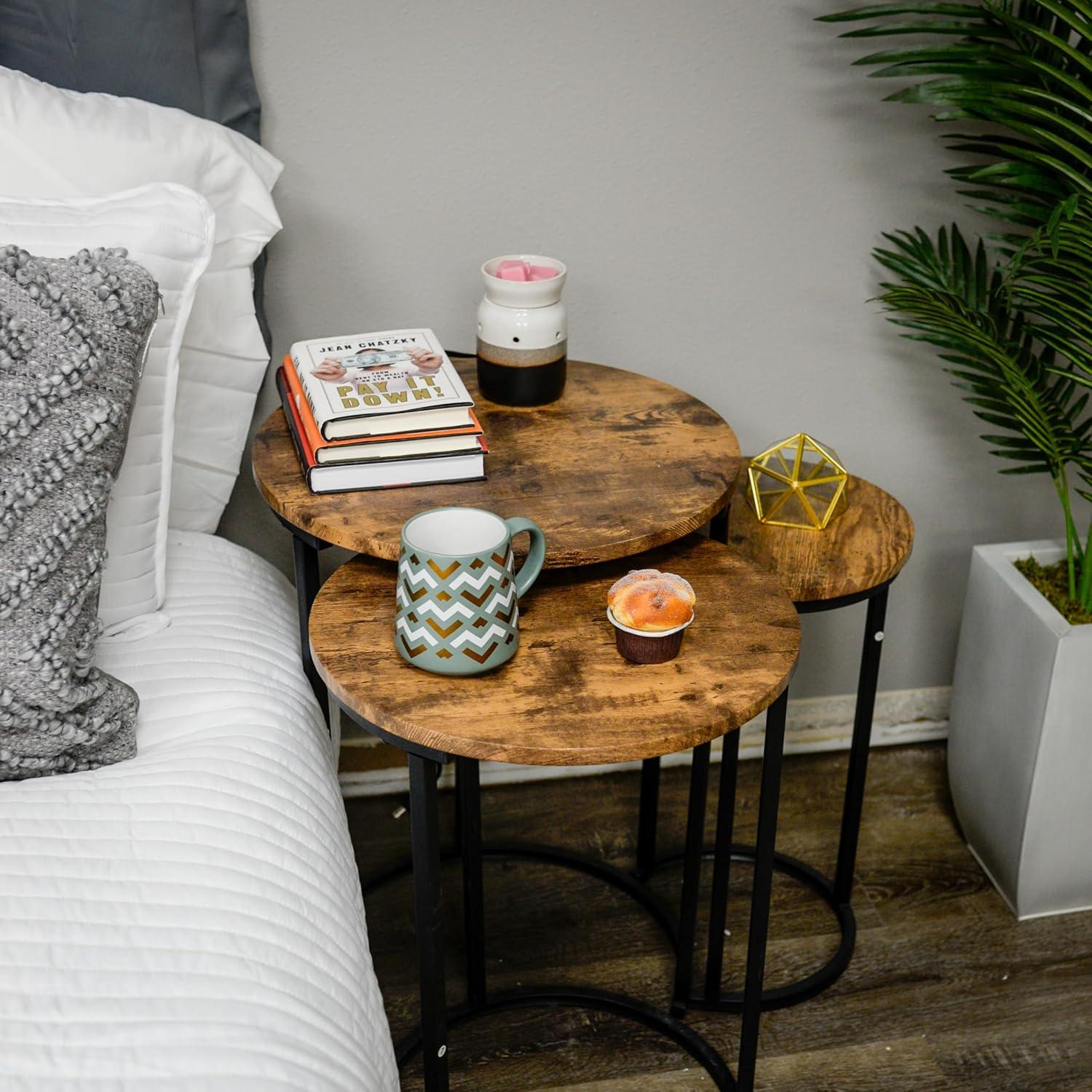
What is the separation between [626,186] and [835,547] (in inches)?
22.6

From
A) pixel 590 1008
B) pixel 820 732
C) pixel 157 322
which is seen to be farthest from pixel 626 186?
pixel 590 1008

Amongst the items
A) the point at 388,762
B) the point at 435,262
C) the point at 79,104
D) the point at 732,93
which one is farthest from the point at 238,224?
the point at 388,762

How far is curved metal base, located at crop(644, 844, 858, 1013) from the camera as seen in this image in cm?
148

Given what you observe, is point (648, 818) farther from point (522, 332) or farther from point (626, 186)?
point (626, 186)

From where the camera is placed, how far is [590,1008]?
148 cm

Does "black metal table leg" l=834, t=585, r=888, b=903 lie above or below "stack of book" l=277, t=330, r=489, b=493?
below

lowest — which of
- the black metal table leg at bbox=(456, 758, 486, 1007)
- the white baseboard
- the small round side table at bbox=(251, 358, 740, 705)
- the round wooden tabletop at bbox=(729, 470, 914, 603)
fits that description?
the white baseboard

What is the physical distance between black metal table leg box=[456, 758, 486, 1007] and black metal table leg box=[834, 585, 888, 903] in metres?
0.48

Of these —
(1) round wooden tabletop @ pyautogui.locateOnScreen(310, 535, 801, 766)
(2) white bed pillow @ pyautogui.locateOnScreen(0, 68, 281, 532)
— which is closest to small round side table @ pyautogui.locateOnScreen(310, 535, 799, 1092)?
(1) round wooden tabletop @ pyautogui.locateOnScreen(310, 535, 801, 766)

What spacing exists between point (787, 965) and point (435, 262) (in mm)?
1035

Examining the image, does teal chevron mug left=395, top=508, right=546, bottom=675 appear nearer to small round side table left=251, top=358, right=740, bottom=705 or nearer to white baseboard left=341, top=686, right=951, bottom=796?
small round side table left=251, top=358, right=740, bottom=705

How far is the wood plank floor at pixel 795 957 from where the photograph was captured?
1.41 m

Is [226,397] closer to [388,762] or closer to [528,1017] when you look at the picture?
[388,762]

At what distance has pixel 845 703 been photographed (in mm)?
1973
